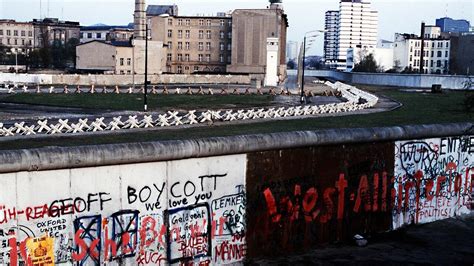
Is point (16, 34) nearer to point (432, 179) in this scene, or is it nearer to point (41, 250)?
point (432, 179)

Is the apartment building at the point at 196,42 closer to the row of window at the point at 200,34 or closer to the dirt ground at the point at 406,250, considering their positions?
the row of window at the point at 200,34

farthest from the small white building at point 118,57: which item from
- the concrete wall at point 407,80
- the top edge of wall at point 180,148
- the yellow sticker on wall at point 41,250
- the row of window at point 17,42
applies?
the yellow sticker on wall at point 41,250

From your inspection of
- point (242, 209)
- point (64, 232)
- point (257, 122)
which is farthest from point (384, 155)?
point (257, 122)

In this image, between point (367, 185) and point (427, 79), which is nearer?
point (367, 185)

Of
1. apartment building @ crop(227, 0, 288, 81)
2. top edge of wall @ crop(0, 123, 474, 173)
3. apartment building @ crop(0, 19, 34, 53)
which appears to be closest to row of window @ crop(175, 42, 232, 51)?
apartment building @ crop(227, 0, 288, 81)

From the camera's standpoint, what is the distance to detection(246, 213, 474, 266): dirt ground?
12.0 meters

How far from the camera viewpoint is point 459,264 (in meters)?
12.2

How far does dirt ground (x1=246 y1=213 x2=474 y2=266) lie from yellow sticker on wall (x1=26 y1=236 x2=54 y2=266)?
4.10 metres

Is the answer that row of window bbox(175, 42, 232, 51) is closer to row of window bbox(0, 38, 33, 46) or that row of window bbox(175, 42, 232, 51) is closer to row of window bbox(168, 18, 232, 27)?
row of window bbox(168, 18, 232, 27)

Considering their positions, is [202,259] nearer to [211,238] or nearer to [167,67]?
[211,238]

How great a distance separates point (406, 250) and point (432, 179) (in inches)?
114

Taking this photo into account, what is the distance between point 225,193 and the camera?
11398 millimetres

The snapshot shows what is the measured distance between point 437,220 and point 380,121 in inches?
992

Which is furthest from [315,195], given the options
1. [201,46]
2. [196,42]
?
[196,42]
